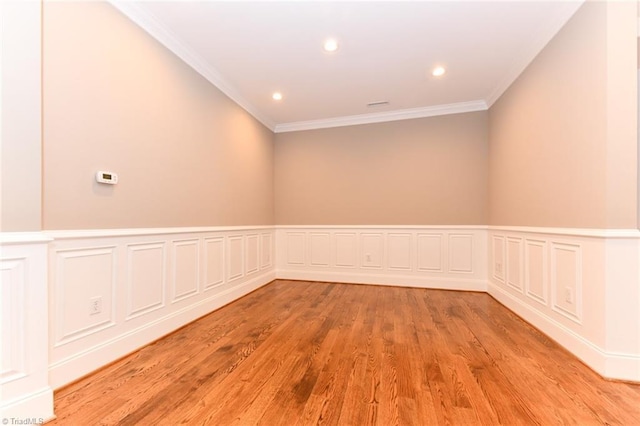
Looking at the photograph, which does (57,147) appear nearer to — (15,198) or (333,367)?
(15,198)

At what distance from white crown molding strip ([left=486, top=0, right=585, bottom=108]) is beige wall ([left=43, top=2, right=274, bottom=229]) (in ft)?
10.8

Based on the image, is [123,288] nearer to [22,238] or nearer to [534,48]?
[22,238]

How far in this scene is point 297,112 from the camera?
411cm

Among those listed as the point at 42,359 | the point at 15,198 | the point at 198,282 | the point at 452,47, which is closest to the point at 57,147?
the point at 15,198

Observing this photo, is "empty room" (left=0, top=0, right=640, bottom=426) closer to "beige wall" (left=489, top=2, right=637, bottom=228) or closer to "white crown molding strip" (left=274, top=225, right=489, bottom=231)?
"beige wall" (left=489, top=2, right=637, bottom=228)

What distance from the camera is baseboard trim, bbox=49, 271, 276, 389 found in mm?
1616

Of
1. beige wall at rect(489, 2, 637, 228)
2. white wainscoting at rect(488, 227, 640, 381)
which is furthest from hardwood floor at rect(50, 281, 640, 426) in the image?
beige wall at rect(489, 2, 637, 228)

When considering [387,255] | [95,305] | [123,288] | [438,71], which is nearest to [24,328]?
[95,305]

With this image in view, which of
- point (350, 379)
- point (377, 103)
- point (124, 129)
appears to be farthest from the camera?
point (377, 103)

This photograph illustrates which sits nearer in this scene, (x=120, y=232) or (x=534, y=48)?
(x=120, y=232)

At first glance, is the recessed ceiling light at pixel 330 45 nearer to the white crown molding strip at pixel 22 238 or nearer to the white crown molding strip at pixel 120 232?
the white crown molding strip at pixel 120 232

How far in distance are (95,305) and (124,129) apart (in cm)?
133
